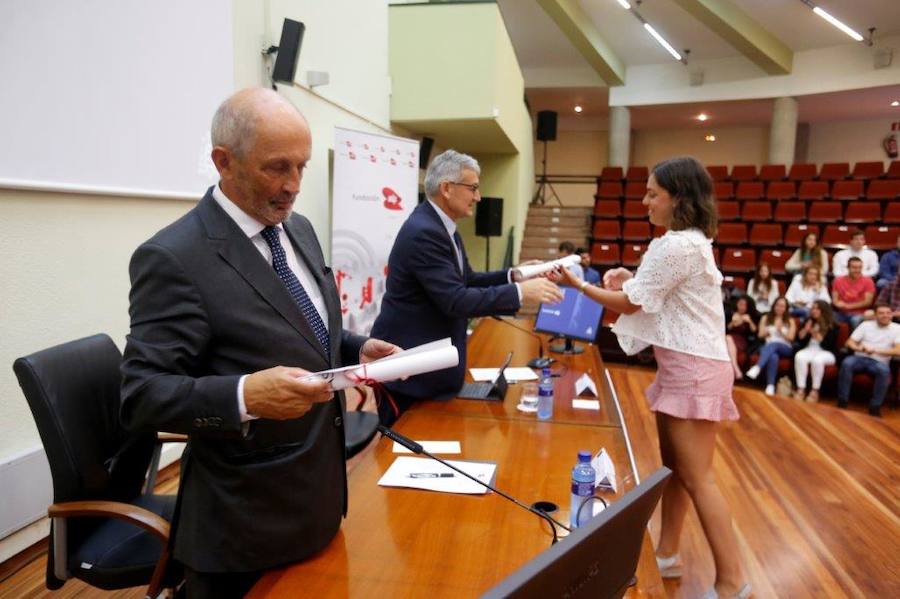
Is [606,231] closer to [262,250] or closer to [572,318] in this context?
[572,318]

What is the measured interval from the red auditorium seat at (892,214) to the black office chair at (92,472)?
971 cm

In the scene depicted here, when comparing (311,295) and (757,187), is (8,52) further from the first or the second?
(757,187)

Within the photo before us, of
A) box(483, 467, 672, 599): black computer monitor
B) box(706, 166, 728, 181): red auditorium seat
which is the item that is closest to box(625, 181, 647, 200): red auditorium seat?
box(706, 166, 728, 181): red auditorium seat

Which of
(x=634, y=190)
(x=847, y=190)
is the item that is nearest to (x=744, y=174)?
(x=847, y=190)

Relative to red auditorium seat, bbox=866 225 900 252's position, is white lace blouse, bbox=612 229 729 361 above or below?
below

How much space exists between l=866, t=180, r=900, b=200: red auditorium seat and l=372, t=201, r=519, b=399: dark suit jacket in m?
9.19

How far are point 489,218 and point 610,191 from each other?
364cm

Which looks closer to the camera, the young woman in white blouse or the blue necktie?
the blue necktie

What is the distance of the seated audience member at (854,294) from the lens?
6.00 m

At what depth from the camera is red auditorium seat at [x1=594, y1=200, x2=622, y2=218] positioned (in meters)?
9.58

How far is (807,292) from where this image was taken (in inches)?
247

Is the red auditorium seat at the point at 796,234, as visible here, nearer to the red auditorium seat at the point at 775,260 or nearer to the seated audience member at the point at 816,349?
the red auditorium seat at the point at 775,260

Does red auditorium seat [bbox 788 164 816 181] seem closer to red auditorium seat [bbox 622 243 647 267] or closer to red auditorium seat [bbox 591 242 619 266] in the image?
red auditorium seat [bbox 622 243 647 267]

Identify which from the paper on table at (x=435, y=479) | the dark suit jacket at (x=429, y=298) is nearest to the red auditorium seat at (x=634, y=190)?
the dark suit jacket at (x=429, y=298)
